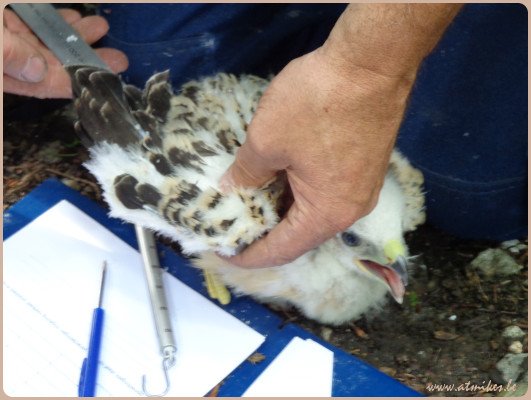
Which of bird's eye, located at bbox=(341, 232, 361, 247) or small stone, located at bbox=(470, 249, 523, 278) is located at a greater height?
bird's eye, located at bbox=(341, 232, 361, 247)

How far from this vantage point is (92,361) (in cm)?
179

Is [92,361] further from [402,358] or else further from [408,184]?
[408,184]

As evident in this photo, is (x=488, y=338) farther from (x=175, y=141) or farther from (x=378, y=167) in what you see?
(x=175, y=141)

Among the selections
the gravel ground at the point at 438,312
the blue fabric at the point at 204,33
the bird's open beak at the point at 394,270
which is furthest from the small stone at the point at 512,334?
the blue fabric at the point at 204,33

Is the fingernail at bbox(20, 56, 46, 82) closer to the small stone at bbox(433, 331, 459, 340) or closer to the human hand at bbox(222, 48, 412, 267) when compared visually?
the human hand at bbox(222, 48, 412, 267)

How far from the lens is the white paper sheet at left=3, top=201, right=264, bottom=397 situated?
71.2 inches

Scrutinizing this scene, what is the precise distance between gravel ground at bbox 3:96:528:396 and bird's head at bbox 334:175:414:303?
0.25 meters

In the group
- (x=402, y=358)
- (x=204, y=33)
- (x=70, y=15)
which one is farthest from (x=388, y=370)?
(x=70, y=15)

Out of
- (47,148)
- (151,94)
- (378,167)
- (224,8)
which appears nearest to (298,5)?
(224,8)

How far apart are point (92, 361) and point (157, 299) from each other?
26cm

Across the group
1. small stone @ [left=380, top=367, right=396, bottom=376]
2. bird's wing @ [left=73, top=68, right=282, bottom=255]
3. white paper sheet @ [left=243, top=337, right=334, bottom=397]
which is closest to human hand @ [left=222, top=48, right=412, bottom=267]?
bird's wing @ [left=73, top=68, right=282, bottom=255]

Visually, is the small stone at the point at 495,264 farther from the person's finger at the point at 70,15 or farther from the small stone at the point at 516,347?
the person's finger at the point at 70,15

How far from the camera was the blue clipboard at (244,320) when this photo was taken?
1.84m

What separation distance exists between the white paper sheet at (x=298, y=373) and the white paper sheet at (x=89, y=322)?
95mm
